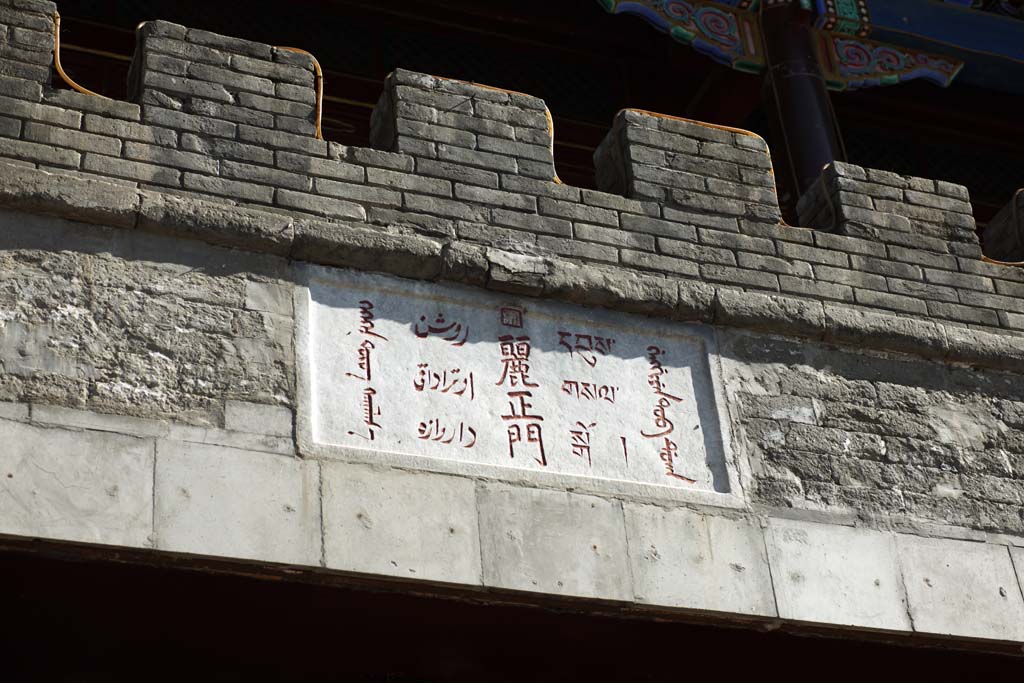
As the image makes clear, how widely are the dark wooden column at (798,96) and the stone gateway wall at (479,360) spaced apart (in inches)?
60.5

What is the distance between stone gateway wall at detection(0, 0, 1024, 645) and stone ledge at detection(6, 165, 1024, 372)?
0.4 inches

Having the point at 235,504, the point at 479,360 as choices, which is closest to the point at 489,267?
the point at 479,360

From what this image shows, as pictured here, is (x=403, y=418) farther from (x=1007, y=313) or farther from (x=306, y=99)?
(x=1007, y=313)

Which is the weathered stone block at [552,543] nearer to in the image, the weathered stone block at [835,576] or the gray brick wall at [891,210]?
the weathered stone block at [835,576]

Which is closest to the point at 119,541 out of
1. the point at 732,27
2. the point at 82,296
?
the point at 82,296

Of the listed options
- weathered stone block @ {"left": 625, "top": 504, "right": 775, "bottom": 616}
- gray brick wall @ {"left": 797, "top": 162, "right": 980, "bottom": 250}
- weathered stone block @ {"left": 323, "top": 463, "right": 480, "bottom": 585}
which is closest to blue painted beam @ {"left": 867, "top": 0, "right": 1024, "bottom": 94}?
gray brick wall @ {"left": 797, "top": 162, "right": 980, "bottom": 250}

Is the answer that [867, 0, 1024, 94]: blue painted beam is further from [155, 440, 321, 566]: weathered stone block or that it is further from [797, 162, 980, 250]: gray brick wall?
[155, 440, 321, 566]: weathered stone block

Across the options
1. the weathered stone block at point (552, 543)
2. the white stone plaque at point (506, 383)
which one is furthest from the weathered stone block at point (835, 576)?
the weathered stone block at point (552, 543)

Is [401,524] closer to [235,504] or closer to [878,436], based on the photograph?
[235,504]

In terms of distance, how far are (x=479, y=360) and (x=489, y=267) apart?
338 millimetres

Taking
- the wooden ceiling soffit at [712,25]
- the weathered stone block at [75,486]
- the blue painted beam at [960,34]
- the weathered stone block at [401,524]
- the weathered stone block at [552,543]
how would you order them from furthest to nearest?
the blue painted beam at [960,34], the wooden ceiling soffit at [712,25], the weathered stone block at [552,543], the weathered stone block at [401,524], the weathered stone block at [75,486]

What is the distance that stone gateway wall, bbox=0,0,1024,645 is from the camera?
5430 millimetres

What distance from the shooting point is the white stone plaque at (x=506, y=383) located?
18.9ft

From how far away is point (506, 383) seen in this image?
5992 millimetres
